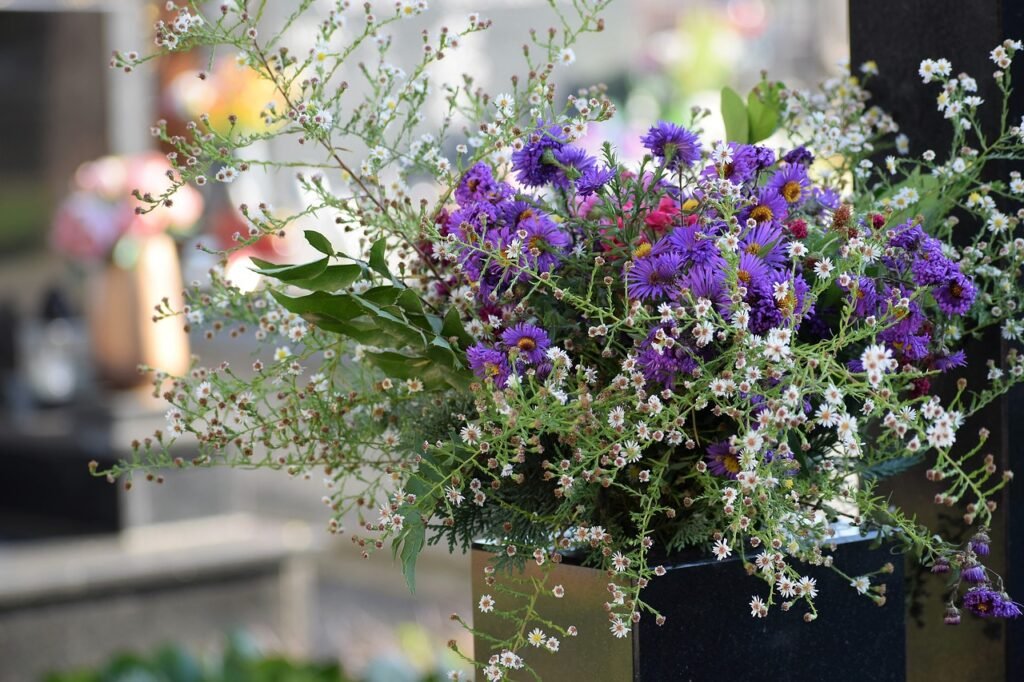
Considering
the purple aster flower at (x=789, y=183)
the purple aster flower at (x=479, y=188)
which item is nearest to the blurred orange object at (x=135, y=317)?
the purple aster flower at (x=479, y=188)

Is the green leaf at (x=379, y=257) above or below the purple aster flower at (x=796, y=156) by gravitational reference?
below

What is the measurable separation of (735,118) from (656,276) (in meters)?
0.33

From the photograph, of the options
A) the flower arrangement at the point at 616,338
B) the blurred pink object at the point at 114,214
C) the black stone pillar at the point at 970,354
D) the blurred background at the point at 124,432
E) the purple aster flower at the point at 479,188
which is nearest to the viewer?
the flower arrangement at the point at 616,338

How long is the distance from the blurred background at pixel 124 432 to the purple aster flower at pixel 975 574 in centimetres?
169

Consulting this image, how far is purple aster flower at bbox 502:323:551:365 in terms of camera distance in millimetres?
1017

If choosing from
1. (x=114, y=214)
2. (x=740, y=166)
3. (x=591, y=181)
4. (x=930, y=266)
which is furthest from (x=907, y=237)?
(x=114, y=214)

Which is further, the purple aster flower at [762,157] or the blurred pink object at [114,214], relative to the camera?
the blurred pink object at [114,214]

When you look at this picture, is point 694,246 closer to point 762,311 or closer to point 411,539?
point 762,311

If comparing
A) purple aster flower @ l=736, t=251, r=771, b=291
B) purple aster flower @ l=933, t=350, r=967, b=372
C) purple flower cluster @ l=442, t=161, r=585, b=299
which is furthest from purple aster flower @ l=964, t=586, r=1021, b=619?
purple flower cluster @ l=442, t=161, r=585, b=299

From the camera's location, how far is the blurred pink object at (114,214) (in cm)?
383

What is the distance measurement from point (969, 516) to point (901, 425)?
11 centimetres

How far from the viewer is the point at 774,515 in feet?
3.28

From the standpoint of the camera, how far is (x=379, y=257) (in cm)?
107

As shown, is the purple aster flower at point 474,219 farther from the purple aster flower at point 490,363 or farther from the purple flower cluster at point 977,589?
the purple flower cluster at point 977,589
